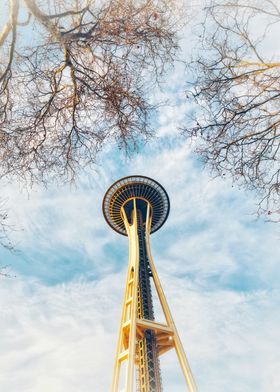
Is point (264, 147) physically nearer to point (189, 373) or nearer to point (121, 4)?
point (121, 4)

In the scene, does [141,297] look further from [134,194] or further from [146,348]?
[134,194]

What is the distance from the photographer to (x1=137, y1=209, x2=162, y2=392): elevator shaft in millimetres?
34156

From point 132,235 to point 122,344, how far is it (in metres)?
14.5

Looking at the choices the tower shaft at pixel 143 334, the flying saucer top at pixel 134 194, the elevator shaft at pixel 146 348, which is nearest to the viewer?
the tower shaft at pixel 143 334

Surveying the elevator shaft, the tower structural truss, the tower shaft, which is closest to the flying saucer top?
the tower structural truss

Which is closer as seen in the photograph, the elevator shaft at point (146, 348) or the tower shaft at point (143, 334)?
the tower shaft at point (143, 334)

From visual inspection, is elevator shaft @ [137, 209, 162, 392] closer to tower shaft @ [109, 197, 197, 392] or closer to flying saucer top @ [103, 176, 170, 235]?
tower shaft @ [109, 197, 197, 392]

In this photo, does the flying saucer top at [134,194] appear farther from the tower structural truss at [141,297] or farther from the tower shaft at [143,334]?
the tower shaft at [143,334]

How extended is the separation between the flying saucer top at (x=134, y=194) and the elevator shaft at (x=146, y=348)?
1036 cm

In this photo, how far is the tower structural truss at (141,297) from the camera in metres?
30.0

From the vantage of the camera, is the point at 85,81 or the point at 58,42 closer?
the point at 58,42

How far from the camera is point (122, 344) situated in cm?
3234

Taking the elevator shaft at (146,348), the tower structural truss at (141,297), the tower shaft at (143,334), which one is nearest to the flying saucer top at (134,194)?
the tower structural truss at (141,297)

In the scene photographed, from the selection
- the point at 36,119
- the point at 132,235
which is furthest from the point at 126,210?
the point at 36,119
